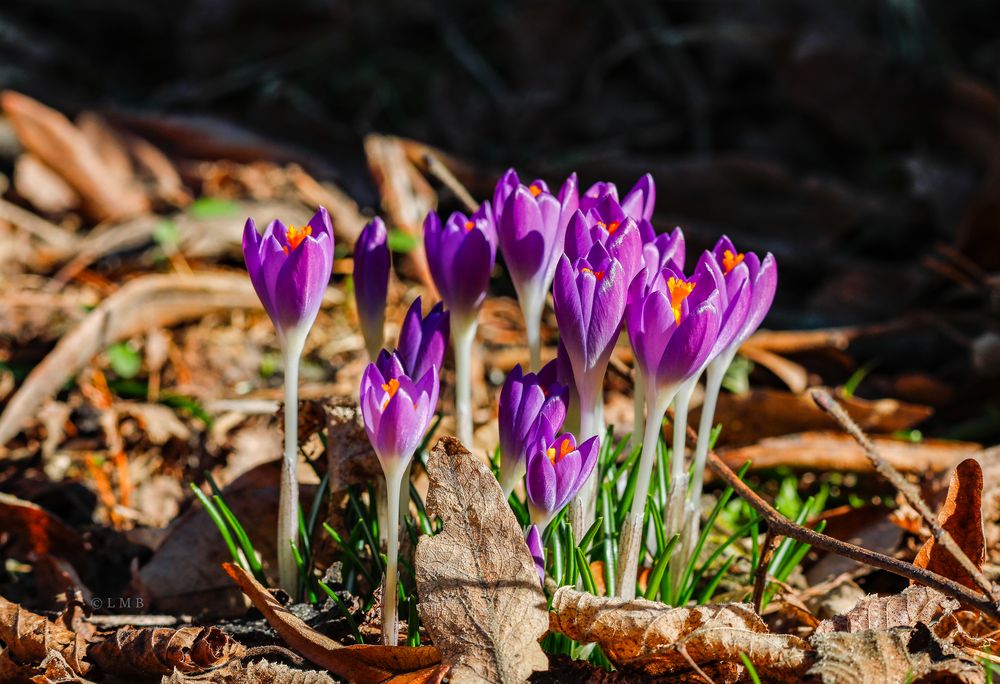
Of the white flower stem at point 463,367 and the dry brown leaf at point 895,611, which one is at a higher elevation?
the white flower stem at point 463,367

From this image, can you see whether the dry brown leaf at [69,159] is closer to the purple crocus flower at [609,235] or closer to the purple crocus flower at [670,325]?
the purple crocus flower at [609,235]

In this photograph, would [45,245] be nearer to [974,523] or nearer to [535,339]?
[535,339]

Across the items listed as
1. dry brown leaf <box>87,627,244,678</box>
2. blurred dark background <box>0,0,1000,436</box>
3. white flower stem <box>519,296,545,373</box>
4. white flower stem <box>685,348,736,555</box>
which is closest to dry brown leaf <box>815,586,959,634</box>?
white flower stem <box>685,348,736,555</box>

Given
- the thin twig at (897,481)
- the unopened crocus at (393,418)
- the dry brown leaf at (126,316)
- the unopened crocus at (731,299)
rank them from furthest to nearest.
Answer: the dry brown leaf at (126,316) → the unopened crocus at (731,299) → the unopened crocus at (393,418) → the thin twig at (897,481)

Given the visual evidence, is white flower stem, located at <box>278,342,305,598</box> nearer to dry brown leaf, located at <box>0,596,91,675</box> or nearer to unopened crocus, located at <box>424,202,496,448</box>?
unopened crocus, located at <box>424,202,496,448</box>

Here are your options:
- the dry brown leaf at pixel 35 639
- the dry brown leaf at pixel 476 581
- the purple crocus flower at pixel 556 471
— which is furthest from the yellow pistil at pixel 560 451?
the dry brown leaf at pixel 35 639

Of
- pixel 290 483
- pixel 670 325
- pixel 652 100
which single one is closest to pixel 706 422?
pixel 670 325
